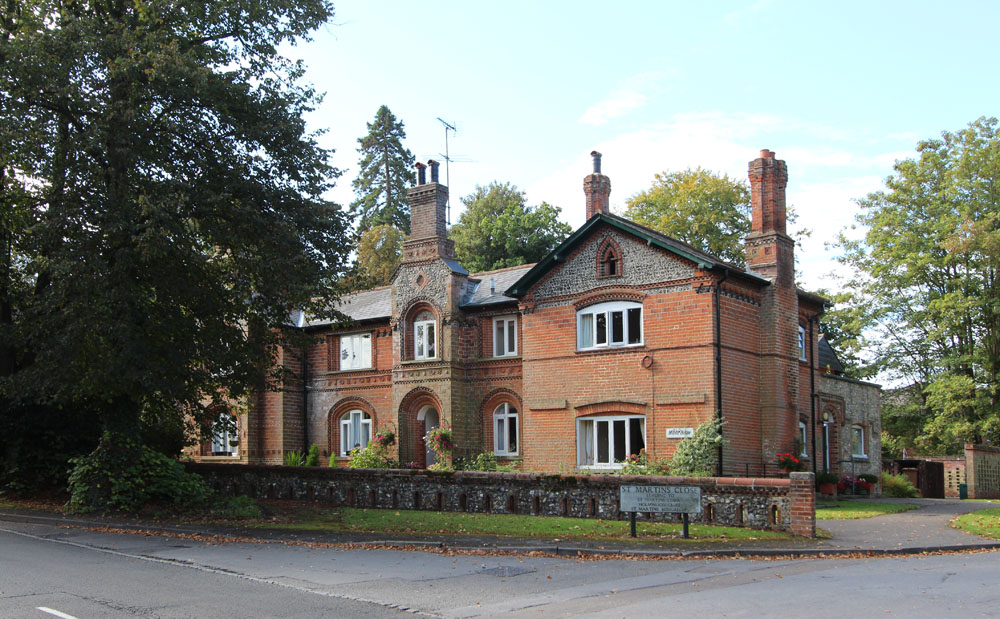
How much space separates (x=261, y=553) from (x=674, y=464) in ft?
42.0

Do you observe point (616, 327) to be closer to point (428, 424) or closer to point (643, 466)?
point (643, 466)

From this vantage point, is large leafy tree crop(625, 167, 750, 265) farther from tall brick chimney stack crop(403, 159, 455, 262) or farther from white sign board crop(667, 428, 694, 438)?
white sign board crop(667, 428, 694, 438)

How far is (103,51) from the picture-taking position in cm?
1798

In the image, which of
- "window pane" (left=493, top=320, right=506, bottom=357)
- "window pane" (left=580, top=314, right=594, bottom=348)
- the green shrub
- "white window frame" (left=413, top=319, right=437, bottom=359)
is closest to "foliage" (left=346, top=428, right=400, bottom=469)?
the green shrub

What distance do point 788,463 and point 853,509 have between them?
2275 mm

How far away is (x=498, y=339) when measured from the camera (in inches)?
1187

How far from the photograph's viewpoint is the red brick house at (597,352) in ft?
82.8

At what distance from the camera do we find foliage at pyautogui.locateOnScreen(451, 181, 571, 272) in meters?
50.8

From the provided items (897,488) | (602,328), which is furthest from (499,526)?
(897,488)

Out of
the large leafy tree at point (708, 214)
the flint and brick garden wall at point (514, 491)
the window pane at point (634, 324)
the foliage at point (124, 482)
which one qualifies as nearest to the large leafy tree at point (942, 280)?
the large leafy tree at point (708, 214)

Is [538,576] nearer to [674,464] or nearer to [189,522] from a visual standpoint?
[189,522]

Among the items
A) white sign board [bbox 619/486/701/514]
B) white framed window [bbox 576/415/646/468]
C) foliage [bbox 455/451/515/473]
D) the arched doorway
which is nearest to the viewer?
white sign board [bbox 619/486/701/514]

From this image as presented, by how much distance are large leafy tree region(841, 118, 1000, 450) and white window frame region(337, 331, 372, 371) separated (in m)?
23.6

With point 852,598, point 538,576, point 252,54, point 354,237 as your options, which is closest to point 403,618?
point 538,576
